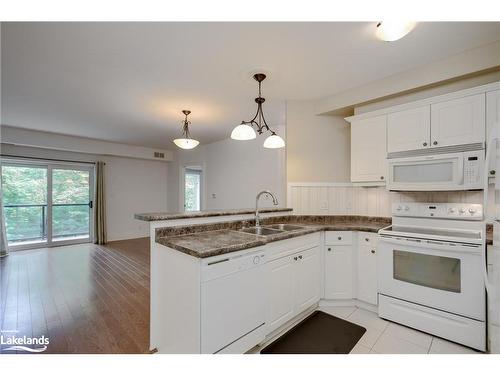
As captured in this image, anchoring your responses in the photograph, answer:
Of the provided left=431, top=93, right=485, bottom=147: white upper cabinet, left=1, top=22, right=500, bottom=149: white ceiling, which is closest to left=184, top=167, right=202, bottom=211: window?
left=1, top=22, right=500, bottom=149: white ceiling

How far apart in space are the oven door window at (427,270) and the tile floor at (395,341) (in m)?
0.43

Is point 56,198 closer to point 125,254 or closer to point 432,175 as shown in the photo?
point 125,254

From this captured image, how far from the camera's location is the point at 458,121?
82.8 inches

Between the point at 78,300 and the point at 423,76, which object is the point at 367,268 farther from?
the point at 78,300

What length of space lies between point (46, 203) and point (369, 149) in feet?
21.4

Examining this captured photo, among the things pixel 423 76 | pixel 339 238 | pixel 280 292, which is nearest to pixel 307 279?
pixel 280 292

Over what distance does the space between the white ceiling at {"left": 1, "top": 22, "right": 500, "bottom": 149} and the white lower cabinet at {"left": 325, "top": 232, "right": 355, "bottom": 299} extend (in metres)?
1.76

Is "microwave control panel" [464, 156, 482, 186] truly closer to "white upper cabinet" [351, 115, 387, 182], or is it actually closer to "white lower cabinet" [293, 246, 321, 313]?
"white upper cabinet" [351, 115, 387, 182]

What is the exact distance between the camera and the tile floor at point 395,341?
180cm

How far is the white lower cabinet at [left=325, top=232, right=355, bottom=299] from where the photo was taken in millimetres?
2490

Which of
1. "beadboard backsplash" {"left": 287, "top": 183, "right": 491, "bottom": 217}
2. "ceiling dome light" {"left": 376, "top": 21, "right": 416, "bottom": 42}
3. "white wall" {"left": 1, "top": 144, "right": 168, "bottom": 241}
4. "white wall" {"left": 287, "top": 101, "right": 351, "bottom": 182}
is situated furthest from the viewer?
"white wall" {"left": 1, "top": 144, "right": 168, "bottom": 241}

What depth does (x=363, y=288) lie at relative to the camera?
2.43 m

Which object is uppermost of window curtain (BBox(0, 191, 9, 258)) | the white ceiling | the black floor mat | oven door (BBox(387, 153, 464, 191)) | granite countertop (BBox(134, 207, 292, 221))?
the white ceiling
